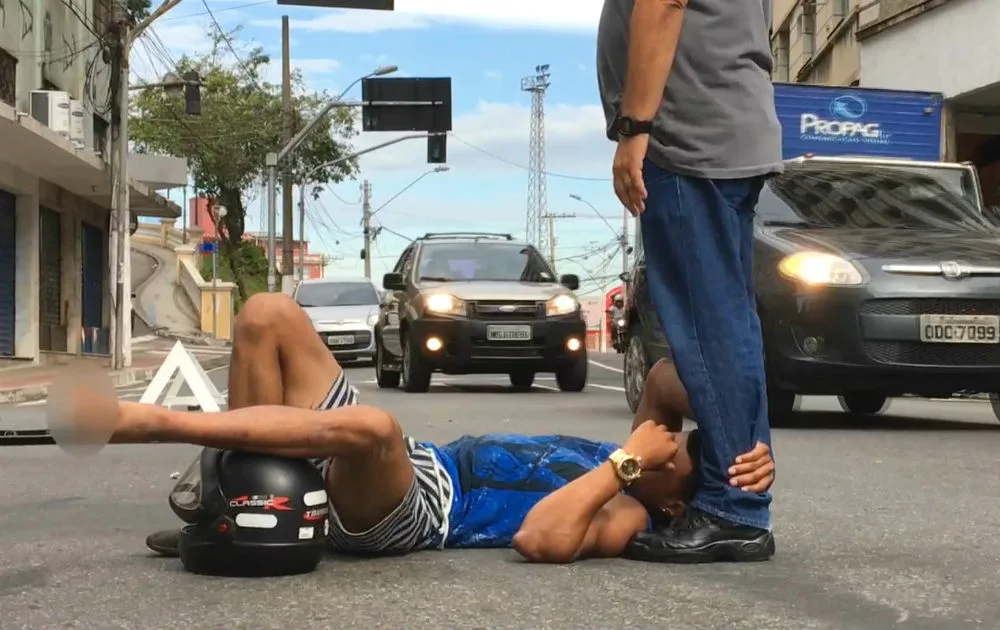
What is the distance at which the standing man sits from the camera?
3.33 meters

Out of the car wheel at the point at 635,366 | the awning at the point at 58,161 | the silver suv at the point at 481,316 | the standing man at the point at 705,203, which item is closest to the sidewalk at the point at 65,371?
the standing man at the point at 705,203

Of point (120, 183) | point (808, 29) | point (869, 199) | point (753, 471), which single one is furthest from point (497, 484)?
point (808, 29)

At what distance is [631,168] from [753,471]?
2.77ft

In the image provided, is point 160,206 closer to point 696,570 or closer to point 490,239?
point 490,239

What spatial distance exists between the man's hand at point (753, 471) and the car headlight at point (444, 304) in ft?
28.8

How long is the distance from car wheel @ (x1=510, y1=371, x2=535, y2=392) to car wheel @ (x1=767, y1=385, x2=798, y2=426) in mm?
5688

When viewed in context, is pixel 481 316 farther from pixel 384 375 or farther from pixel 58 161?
pixel 58 161

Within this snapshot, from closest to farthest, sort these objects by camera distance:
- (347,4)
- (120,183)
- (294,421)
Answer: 1. (294,421)
2. (347,4)
3. (120,183)

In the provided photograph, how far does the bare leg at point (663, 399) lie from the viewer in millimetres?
3484

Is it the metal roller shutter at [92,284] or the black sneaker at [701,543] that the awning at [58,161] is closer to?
the metal roller shutter at [92,284]

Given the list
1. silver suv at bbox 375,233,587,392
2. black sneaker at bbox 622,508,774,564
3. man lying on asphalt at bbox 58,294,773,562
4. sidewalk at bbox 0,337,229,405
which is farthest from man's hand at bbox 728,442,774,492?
silver suv at bbox 375,233,587,392

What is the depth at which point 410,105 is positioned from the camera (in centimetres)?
2966

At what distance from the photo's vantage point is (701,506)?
3363mm

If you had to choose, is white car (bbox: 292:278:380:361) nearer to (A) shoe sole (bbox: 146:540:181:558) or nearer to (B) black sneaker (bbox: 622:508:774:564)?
(A) shoe sole (bbox: 146:540:181:558)
